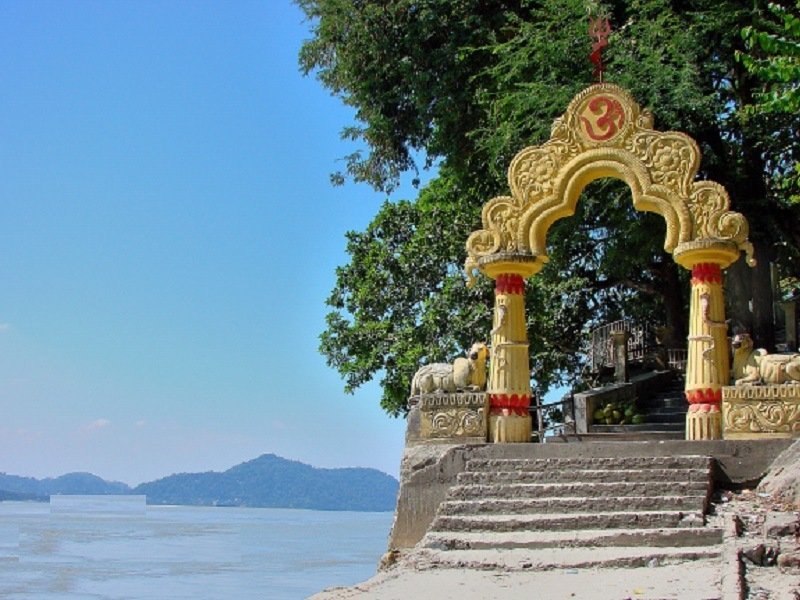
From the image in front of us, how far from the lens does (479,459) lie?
12180 millimetres

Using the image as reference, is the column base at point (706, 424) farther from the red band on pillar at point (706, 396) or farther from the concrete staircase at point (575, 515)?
the concrete staircase at point (575, 515)

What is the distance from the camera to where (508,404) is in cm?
1306

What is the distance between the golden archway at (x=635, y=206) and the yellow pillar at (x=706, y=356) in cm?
1

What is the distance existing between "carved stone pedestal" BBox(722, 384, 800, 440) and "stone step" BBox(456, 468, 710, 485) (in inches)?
42.8

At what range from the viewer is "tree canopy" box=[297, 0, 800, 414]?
16.8 m

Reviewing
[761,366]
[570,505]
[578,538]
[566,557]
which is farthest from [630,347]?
[566,557]

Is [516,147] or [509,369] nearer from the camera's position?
[509,369]

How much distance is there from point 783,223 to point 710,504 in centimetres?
774

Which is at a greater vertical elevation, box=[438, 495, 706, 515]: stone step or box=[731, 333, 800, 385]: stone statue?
box=[731, 333, 800, 385]: stone statue

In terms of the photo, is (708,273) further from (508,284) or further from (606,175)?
(508,284)

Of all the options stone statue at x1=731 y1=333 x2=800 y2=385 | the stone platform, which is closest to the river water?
the stone platform

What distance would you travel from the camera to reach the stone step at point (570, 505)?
10641 millimetres

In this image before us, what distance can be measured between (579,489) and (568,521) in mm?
618

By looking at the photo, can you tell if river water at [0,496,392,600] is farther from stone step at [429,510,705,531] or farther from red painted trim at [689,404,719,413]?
stone step at [429,510,705,531]
